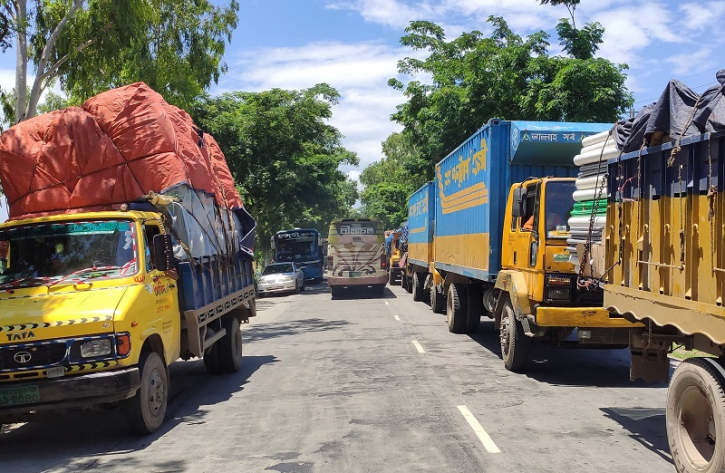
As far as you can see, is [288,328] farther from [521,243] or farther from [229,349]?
[521,243]

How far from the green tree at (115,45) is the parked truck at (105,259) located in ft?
19.7

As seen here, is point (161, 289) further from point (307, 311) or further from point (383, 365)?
point (307, 311)

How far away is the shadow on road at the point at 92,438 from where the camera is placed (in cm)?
562

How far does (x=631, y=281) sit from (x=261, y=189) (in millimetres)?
26534

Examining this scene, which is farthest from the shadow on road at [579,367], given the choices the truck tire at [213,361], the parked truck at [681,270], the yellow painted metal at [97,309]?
the yellow painted metal at [97,309]

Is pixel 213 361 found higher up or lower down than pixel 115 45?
lower down

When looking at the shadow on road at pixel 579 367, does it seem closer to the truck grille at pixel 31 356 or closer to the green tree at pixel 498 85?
the truck grille at pixel 31 356

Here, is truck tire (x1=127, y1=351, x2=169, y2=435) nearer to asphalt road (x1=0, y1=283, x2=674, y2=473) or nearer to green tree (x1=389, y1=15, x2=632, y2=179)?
asphalt road (x1=0, y1=283, x2=674, y2=473)

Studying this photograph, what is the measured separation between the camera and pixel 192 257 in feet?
25.5

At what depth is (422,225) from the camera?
20.4 m

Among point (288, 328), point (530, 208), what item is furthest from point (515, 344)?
point (288, 328)

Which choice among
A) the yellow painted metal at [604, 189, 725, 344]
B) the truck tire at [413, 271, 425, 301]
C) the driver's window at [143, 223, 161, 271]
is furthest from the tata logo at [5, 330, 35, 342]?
the truck tire at [413, 271, 425, 301]

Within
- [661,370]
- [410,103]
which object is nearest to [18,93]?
[661,370]

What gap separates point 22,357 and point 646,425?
599 cm
